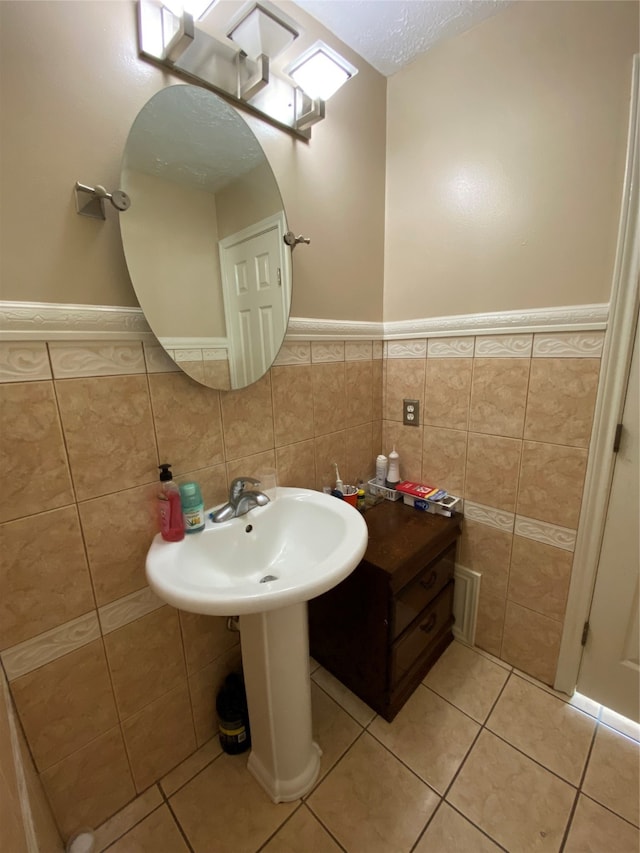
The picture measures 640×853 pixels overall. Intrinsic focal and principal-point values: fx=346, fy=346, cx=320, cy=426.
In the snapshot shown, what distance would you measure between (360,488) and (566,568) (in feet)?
2.63

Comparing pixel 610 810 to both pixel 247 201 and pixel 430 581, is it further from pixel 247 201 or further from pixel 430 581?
pixel 247 201

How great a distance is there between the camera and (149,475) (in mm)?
930

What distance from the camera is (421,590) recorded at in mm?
1259

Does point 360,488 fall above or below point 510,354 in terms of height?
below

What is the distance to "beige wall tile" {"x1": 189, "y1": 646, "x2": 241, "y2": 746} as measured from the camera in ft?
3.69

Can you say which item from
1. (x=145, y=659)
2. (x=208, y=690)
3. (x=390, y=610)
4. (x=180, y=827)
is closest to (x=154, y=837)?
(x=180, y=827)

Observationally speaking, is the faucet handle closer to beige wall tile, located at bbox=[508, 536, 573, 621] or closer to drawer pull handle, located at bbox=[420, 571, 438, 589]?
drawer pull handle, located at bbox=[420, 571, 438, 589]

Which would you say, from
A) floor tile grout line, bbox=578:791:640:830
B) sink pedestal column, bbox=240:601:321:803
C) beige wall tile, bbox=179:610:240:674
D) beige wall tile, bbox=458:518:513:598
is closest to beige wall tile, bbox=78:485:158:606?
beige wall tile, bbox=179:610:240:674

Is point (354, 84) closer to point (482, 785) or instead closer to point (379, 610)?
point (379, 610)

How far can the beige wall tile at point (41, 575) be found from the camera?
2.48 ft

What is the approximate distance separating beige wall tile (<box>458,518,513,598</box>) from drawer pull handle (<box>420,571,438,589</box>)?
222 mm

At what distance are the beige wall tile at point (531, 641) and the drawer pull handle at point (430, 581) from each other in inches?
13.2

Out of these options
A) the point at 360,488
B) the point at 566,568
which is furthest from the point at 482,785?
the point at 360,488

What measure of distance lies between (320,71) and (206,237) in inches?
23.6
